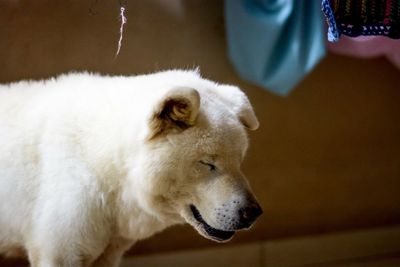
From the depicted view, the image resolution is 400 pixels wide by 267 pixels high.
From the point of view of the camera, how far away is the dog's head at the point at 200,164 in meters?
0.98

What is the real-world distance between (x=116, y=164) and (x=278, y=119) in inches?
23.7

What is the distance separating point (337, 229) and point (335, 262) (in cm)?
9

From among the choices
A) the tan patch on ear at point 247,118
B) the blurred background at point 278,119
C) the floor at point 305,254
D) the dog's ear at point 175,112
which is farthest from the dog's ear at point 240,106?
the floor at point 305,254

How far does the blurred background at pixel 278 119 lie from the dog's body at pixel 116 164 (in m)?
0.22

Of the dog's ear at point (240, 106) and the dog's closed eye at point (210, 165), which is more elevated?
the dog's ear at point (240, 106)

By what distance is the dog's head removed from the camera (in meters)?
0.98

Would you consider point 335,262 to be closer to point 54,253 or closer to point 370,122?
point 370,122

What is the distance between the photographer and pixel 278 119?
1549 millimetres

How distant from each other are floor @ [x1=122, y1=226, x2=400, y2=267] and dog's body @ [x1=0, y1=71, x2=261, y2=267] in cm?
44

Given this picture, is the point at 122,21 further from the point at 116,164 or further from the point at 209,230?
the point at 209,230

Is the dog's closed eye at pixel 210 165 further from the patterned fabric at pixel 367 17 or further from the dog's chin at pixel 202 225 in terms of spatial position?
the patterned fabric at pixel 367 17

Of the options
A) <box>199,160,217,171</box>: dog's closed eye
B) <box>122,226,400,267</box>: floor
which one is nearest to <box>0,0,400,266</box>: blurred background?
<box>122,226,400,267</box>: floor

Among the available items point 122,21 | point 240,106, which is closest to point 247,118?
point 240,106

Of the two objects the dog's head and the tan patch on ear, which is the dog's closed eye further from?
the tan patch on ear
